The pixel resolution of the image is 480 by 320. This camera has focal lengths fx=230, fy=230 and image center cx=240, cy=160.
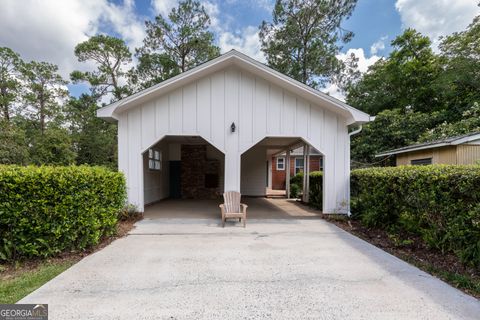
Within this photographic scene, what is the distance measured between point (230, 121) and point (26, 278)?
5.68 metres

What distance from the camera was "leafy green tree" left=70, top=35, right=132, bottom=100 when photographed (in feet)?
62.1

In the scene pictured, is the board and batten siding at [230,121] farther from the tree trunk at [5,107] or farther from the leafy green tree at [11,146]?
the tree trunk at [5,107]

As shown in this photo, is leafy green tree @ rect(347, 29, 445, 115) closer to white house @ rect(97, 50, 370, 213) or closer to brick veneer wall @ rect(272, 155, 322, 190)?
brick veneer wall @ rect(272, 155, 322, 190)

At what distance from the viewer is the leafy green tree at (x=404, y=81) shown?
19.5m

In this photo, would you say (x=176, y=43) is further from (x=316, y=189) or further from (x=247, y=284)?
(x=247, y=284)

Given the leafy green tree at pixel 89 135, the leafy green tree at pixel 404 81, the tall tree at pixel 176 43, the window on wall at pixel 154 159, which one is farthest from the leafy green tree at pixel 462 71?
the leafy green tree at pixel 89 135

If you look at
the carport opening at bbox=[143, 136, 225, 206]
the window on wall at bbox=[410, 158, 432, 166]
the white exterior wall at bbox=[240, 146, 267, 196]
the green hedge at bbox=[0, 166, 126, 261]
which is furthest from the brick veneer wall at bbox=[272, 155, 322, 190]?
the green hedge at bbox=[0, 166, 126, 261]

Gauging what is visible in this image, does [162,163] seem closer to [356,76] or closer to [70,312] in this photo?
[70,312]

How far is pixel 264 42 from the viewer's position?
65.4 feet

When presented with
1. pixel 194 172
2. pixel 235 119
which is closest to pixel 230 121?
pixel 235 119

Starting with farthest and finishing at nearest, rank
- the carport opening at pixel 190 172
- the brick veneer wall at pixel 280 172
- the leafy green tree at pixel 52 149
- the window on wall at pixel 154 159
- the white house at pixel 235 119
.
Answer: the brick veneer wall at pixel 280 172 → the leafy green tree at pixel 52 149 → the carport opening at pixel 190 172 → the window on wall at pixel 154 159 → the white house at pixel 235 119

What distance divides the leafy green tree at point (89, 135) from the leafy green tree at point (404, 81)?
21208 mm

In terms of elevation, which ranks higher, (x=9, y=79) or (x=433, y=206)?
(x=9, y=79)

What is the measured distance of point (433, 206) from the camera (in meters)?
4.20
